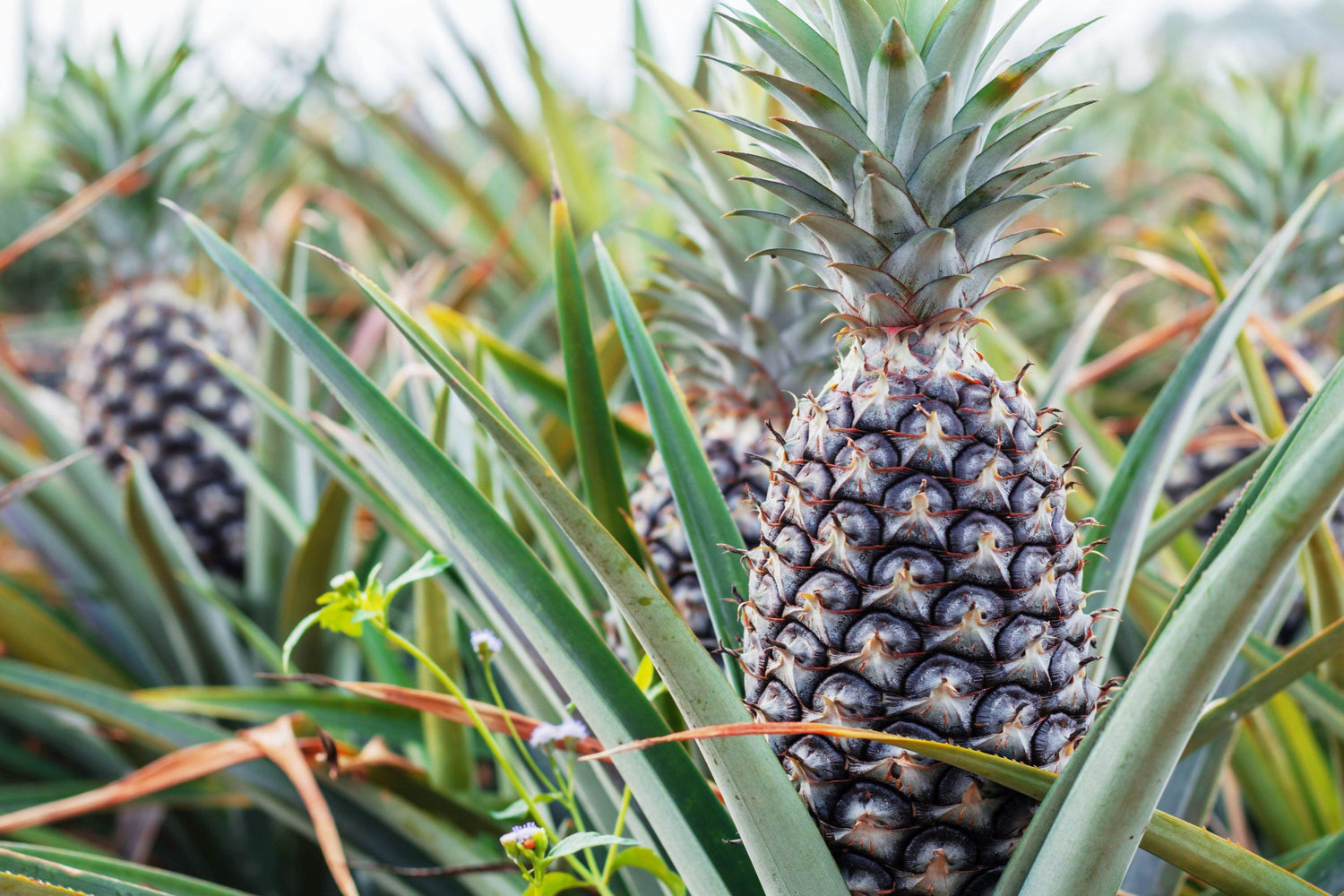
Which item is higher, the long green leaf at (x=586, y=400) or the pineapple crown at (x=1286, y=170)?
the pineapple crown at (x=1286, y=170)

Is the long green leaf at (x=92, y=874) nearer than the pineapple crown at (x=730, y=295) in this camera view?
Yes

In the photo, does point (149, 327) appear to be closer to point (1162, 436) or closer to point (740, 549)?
point (740, 549)

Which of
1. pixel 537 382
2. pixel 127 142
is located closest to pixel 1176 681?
pixel 537 382

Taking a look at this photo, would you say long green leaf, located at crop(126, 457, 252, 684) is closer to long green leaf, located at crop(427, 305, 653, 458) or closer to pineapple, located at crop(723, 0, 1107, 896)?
long green leaf, located at crop(427, 305, 653, 458)

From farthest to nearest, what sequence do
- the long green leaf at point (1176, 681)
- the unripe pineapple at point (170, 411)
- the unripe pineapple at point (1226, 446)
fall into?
the unripe pineapple at point (170, 411)
the unripe pineapple at point (1226, 446)
the long green leaf at point (1176, 681)

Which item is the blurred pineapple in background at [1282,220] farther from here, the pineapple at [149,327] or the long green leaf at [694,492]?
the pineapple at [149,327]

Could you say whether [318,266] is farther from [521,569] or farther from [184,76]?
[521,569]

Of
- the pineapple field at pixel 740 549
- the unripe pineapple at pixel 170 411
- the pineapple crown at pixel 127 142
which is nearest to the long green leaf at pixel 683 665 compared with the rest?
the pineapple field at pixel 740 549

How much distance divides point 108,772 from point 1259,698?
1.62 m

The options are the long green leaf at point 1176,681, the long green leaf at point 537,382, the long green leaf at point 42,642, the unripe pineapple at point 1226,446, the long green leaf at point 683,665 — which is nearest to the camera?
the long green leaf at point 1176,681

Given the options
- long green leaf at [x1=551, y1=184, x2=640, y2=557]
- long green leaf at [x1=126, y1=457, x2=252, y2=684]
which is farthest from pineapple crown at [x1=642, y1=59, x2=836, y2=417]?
long green leaf at [x1=126, y1=457, x2=252, y2=684]

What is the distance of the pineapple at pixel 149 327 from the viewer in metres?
1.93

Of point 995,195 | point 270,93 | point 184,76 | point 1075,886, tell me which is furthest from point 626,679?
point 270,93

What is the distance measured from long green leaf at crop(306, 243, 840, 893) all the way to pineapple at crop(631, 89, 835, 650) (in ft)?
1.15
